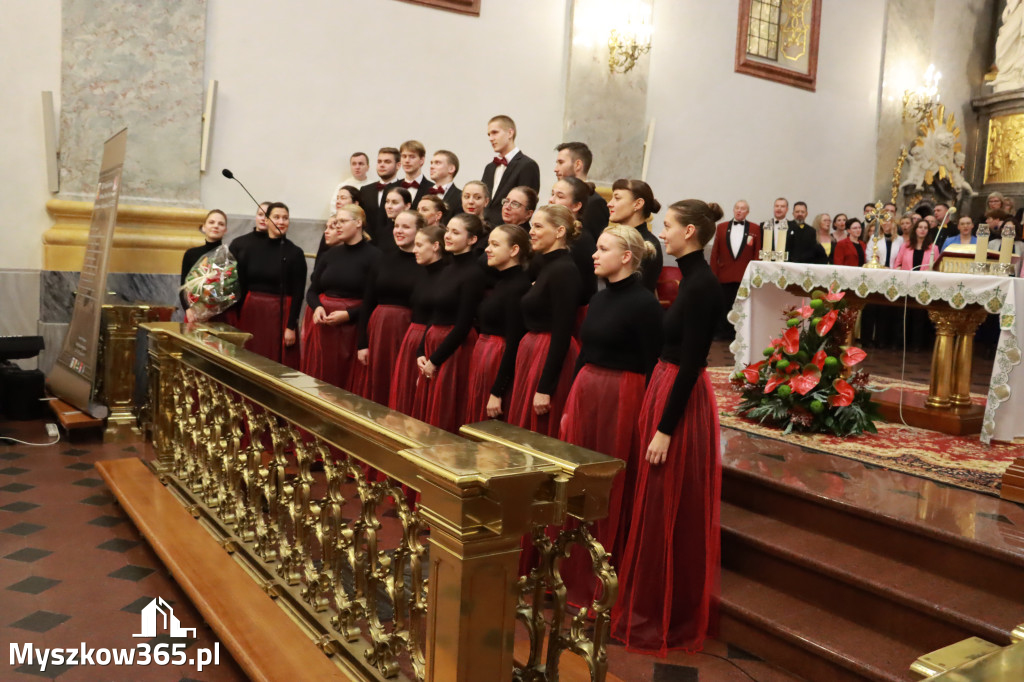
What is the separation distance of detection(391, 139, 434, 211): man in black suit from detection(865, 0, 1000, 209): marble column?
347 inches

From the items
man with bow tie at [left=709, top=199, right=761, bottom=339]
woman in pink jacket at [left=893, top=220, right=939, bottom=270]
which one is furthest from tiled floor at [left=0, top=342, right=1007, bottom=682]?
woman in pink jacket at [left=893, top=220, right=939, bottom=270]

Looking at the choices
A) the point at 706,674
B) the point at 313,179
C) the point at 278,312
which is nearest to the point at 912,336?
the point at 313,179

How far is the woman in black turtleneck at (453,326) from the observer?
14.1 feet

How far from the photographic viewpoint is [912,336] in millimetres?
11125

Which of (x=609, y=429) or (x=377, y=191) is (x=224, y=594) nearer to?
(x=609, y=429)

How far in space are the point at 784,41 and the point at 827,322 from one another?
7847 mm

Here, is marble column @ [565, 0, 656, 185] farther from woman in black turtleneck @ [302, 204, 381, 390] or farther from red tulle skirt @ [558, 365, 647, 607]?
red tulle skirt @ [558, 365, 647, 607]

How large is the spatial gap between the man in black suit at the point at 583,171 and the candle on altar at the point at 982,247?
2513mm

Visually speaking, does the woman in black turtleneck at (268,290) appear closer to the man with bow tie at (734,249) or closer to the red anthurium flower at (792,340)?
the red anthurium flower at (792,340)

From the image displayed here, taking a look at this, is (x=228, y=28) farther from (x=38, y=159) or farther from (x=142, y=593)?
(x=142, y=593)

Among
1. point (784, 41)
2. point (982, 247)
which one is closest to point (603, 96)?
point (784, 41)

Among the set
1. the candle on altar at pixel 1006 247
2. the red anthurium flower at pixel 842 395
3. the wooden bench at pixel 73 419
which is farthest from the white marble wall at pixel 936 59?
the wooden bench at pixel 73 419

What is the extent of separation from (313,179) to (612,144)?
3.48 meters

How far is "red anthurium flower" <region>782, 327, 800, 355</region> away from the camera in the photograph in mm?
5168
